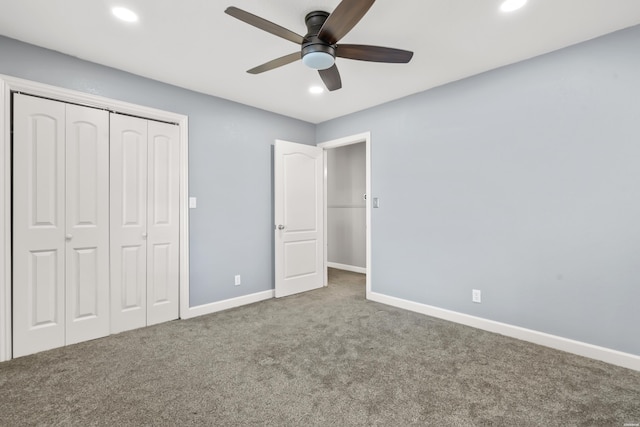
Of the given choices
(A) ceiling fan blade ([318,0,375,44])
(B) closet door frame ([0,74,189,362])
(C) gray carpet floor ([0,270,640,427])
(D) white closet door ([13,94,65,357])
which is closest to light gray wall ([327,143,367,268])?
(C) gray carpet floor ([0,270,640,427])

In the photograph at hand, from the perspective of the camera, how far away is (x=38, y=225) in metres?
2.47

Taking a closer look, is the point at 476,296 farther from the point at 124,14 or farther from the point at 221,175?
the point at 124,14

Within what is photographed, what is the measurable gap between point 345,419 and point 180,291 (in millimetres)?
2314

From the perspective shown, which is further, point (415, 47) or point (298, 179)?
point (298, 179)

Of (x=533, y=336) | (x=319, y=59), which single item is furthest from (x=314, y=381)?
(x=319, y=59)

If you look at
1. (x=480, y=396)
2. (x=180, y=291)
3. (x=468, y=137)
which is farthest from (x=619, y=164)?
(x=180, y=291)

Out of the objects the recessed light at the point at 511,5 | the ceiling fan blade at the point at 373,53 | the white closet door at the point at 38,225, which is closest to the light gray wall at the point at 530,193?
the recessed light at the point at 511,5

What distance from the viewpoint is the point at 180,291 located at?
10.7 ft

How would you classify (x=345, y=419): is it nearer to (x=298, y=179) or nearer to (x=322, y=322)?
(x=322, y=322)

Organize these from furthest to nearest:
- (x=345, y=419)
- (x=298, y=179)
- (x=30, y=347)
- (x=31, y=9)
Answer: (x=298, y=179) → (x=30, y=347) → (x=31, y=9) → (x=345, y=419)

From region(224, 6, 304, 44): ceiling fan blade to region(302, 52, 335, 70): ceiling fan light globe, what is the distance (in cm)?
12

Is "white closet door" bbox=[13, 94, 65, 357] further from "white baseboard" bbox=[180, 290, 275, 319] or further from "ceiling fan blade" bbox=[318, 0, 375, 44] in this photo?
"ceiling fan blade" bbox=[318, 0, 375, 44]

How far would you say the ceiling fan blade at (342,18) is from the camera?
1566 mm

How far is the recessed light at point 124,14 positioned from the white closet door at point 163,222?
1.12 meters
